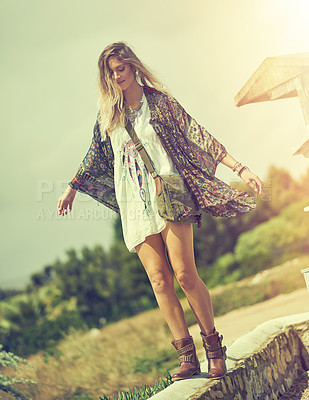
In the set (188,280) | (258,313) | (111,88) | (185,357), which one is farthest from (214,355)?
(258,313)

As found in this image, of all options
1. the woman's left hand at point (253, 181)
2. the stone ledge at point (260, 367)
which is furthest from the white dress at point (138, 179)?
the stone ledge at point (260, 367)

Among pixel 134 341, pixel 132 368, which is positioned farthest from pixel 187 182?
pixel 134 341

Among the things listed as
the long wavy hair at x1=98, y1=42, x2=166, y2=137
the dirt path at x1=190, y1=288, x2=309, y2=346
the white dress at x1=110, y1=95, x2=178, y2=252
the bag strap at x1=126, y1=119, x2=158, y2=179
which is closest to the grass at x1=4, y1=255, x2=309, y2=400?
the dirt path at x1=190, y1=288, x2=309, y2=346

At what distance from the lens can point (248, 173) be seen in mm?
2801

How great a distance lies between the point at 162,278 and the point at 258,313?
734 centimetres

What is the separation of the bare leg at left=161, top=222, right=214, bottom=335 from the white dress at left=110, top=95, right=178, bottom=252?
0.07 metres

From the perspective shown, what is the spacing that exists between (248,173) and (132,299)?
11490 mm

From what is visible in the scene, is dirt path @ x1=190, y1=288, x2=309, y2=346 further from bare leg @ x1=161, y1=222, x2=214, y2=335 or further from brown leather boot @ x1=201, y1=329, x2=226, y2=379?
bare leg @ x1=161, y1=222, x2=214, y2=335

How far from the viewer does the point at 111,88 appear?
2.84 meters

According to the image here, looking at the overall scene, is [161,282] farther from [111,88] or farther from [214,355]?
[111,88]

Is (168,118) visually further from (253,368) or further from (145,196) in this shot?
(253,368)

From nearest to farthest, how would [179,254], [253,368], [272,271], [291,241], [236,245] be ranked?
1. [179,254]
2. [253,368]
3. [272,271]
4. [291,241]
5. [236,245]

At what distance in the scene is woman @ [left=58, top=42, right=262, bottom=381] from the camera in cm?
273

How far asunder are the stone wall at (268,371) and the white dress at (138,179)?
0.85 meters
